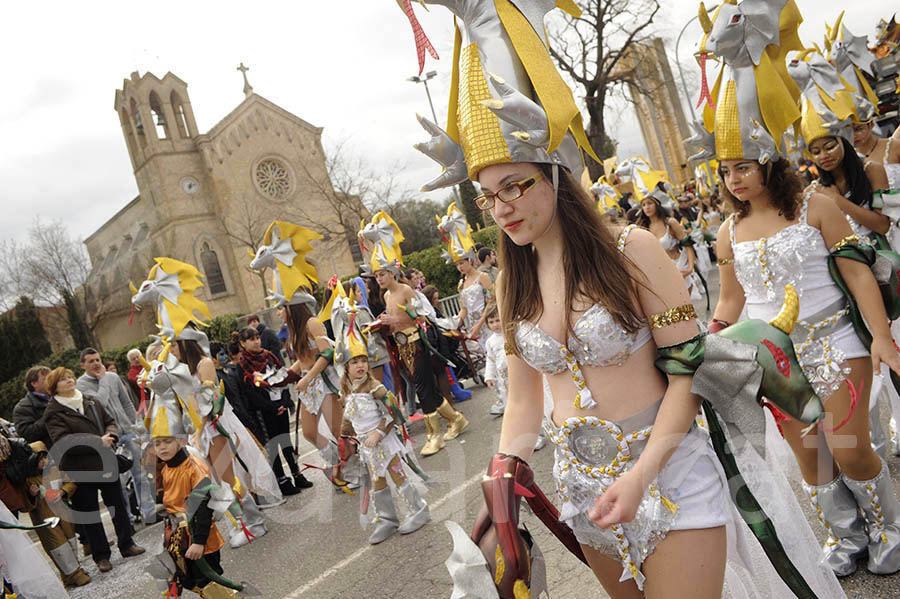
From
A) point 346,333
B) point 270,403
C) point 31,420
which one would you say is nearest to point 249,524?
point 270,403

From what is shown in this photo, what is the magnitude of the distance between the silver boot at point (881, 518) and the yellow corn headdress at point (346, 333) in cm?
365

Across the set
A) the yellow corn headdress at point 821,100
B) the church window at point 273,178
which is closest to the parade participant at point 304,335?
the yellow corn headdress at point 821,100

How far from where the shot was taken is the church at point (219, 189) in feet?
127

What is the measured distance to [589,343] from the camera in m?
1.91

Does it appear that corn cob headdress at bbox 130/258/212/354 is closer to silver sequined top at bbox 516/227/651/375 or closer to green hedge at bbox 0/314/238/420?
silver sequined top at bbox 516/227/651/375

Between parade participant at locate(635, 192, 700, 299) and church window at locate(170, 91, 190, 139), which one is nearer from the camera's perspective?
parade participant at locate(635, 192, 700, 299)

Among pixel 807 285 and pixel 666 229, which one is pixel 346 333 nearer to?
pixel 807 285

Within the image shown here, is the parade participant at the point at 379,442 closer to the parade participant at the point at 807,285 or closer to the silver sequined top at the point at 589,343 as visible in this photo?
the parade participant at the point at 807,285

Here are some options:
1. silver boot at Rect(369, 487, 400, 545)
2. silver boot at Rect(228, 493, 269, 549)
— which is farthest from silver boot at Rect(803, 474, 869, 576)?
silver boot at Rect(228, 493, 269, 549)

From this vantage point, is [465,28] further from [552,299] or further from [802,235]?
[802,235]

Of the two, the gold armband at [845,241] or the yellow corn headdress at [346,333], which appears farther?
Result: the yellow corn headdress at [346,333]

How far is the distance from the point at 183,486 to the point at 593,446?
3203 millimetres

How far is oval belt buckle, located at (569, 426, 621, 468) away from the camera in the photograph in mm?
1958

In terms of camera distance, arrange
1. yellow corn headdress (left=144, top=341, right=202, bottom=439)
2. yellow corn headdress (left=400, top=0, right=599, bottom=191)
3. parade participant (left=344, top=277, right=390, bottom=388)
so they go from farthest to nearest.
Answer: parade participant (left=344, top=277, right=390, bottom=388) < yellow corn headdress (left=144, top=341, right=202, bottom=439) < yellow corn headdress (left=400, top=0, right=599, bottom=191)
